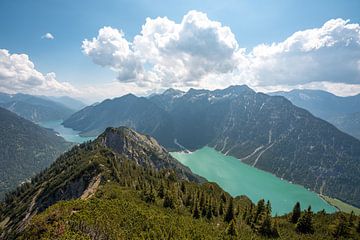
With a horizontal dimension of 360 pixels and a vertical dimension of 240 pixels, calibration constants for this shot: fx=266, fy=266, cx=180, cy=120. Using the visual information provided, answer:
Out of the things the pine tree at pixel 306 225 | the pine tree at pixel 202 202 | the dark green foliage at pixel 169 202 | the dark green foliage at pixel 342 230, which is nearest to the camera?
the dark green foliage at pixel 342 230

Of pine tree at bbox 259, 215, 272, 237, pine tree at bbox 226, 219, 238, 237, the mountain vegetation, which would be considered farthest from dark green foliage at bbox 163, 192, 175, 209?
pine tree at bbox 259, 215, 272, 237

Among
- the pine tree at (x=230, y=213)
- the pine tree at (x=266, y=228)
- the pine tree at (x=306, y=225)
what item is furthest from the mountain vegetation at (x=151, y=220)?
the pine tree at (x=306, y=225)

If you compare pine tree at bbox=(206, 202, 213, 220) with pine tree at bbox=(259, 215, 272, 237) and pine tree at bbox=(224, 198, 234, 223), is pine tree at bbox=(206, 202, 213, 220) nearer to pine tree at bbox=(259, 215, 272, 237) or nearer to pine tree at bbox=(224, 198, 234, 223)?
pine tree at bbox=(224, 198, 234, 223)

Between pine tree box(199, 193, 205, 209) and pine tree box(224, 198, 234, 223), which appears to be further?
pine tree box(199, 193, 205, 209)

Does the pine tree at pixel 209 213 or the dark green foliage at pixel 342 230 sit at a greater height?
the dark green foliage at pixel 342 230

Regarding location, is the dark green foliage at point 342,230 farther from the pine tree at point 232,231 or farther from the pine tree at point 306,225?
the pine tree at point 232,231

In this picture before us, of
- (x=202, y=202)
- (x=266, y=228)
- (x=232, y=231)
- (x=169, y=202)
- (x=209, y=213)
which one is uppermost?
(x=169, y=202)

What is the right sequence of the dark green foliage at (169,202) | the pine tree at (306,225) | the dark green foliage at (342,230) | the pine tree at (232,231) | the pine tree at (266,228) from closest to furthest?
the pine tree at (232,231), the pine tree at (266,228), the dark green foliage at (342,230), the pine tree at (306,225), the dark green foliage at (169,202)

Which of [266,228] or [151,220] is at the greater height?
[151,220]

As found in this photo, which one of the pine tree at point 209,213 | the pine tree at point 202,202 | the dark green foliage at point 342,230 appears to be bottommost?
the pine tree at point 209,213

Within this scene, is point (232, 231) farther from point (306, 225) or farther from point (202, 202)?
point (306, 225)

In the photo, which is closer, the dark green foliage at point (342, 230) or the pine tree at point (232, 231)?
the pine tree at point (232, 231)

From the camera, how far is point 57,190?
12588cm

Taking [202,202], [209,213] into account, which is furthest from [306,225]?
[202,202]
